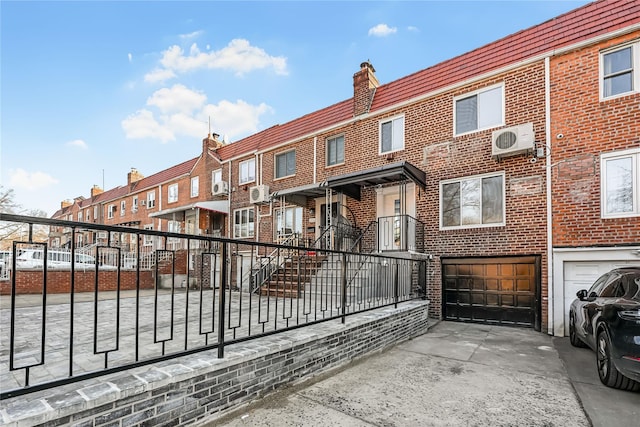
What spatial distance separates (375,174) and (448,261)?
10.5 feet

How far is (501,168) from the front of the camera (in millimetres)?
8609

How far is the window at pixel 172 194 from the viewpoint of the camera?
71.5ft

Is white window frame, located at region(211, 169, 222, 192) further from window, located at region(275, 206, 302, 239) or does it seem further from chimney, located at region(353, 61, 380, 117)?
chimney, located at region(353, 61, 380, 117)

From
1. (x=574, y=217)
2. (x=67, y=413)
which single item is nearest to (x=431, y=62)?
(x=574, y=217)

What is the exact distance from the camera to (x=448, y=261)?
9352 mm

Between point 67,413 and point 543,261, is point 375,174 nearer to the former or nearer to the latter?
point 543,261

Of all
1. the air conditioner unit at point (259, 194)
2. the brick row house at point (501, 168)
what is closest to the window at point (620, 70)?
the brick row house at point (501, 168)

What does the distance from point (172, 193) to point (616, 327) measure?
899 inches

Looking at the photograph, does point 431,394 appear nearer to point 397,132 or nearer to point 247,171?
point 397,132

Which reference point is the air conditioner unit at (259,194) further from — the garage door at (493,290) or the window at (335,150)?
the garage door at (493,290)

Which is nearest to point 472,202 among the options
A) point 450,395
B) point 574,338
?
point 574,338

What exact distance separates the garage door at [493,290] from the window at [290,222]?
6.00m

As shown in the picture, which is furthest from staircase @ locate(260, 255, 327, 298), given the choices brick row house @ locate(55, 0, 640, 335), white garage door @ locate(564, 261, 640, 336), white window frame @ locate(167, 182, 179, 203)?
white window frame @ locate(167, 182, 179, 203)

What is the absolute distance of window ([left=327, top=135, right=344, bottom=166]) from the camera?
12171 mm
